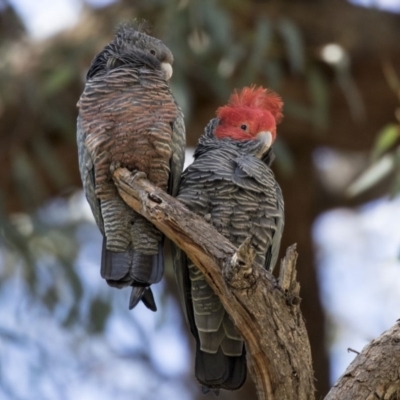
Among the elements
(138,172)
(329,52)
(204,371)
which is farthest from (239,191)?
(329,52)

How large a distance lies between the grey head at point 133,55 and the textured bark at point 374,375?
1.17 m

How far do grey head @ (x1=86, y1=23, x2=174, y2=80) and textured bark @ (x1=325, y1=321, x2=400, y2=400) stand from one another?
1166 mm

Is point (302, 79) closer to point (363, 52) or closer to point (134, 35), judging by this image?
point (363, 52)

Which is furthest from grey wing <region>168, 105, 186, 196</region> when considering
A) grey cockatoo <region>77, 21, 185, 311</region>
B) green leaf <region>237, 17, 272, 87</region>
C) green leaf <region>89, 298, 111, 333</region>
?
green leaf <region>89, 298, 111, 333</region>

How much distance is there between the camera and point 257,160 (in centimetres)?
299

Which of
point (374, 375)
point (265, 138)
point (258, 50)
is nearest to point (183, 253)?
point (265, 138)

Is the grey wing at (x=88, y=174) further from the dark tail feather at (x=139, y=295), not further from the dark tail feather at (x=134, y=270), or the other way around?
the dark tail feather at (x=139, y=295)

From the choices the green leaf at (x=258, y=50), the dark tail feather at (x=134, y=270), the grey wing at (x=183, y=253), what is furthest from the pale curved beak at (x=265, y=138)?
the green leaf at (x=258, y=50)

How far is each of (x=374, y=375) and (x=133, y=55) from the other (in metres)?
1.34

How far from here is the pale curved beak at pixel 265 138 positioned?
3059mm

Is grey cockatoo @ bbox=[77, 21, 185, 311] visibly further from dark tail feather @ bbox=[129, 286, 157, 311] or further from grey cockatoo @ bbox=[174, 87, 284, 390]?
grey cockatoo @ bbox=[174, 87, 284, 390]

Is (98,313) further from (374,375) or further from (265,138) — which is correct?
(374,375)

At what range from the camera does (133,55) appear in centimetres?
302

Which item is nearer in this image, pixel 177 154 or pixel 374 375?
pixel 374 375
